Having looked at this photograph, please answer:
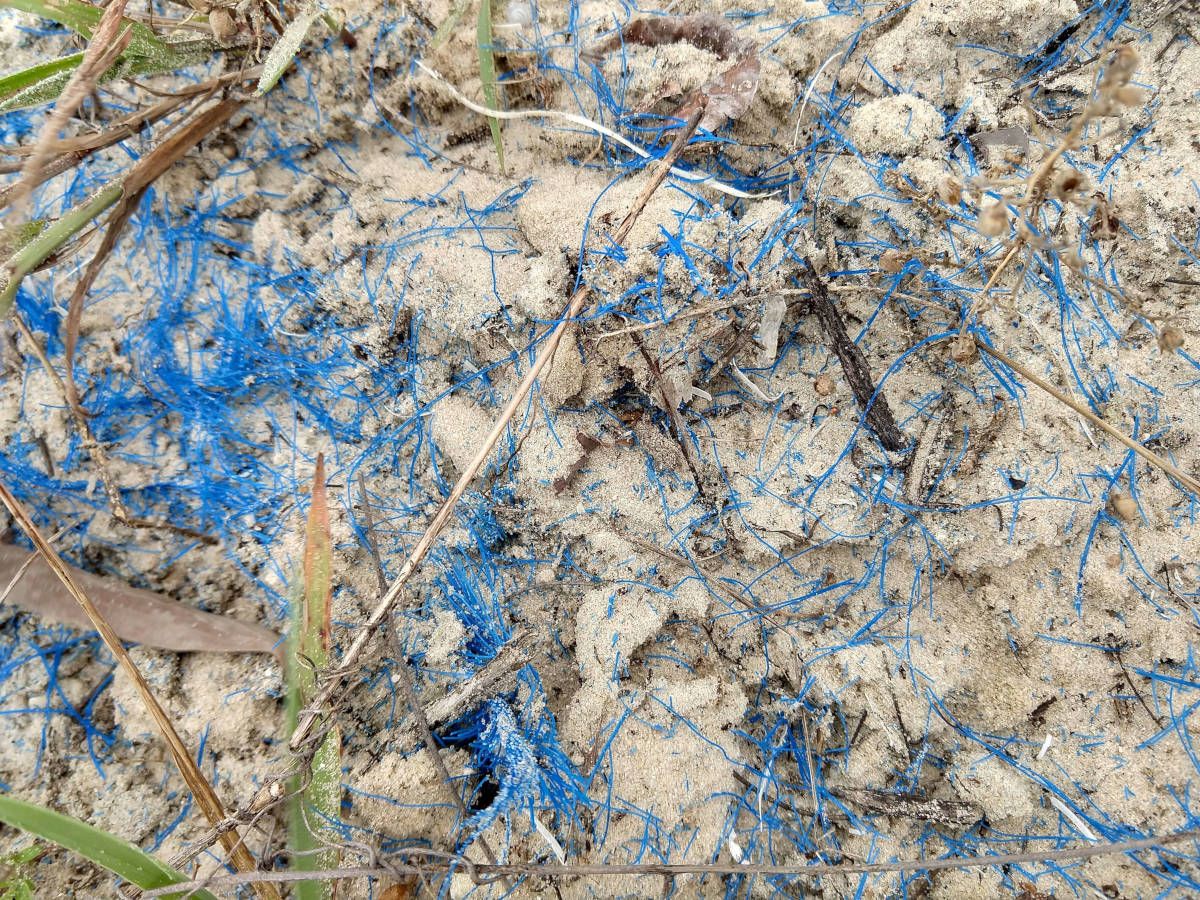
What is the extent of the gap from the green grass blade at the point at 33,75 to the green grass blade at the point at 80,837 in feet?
4.72

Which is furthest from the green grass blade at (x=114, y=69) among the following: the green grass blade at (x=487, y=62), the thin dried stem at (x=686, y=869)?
the thin dried stem at (x=686, y=869)

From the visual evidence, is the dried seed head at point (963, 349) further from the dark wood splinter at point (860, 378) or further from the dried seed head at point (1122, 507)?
the dried seed head at point (1122, 507)

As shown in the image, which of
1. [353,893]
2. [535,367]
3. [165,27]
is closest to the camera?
[535,367]

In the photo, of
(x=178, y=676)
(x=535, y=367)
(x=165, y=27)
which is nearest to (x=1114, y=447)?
(x=535, y=367)

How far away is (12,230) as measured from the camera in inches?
55.6

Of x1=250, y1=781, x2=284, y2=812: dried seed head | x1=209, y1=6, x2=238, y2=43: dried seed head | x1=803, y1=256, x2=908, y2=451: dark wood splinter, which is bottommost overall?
x1=250, y1=781, x2=284, y2=812: dried seed head

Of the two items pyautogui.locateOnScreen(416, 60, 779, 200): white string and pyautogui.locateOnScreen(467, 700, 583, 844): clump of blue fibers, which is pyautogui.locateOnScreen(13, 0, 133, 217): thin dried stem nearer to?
pyautogui.locateOnScreen(416, 60, 779, 200): white string

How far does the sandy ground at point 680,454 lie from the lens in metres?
1.43

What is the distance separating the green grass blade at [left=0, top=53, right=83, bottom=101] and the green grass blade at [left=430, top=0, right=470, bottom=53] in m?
0.78

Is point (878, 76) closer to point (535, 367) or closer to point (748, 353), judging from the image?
point (748, 353)

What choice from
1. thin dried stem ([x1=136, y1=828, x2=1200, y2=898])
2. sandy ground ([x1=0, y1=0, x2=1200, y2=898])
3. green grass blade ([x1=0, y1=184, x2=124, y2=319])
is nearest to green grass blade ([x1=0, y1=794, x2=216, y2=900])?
thin dried stem ([x1=136, y1=828, x2=1200, y2=898])

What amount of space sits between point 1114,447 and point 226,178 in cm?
219

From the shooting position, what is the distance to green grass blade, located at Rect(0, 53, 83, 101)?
1.40 metres

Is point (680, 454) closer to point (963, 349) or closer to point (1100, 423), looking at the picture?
point (963, 349)
